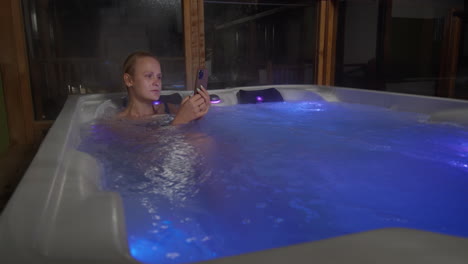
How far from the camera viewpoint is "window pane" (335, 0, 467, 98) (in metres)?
4.35

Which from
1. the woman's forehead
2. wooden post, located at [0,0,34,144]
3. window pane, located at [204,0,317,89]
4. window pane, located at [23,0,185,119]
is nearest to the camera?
the woman's forehead

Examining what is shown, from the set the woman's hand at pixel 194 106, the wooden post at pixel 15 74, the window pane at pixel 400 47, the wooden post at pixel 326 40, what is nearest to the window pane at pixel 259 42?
the wooden post at pixel 326 40

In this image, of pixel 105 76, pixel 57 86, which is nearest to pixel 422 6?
pixel 105 76

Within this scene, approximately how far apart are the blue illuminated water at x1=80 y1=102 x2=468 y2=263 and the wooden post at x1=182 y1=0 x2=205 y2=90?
116 cm

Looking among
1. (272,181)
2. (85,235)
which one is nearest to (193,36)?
(272,181)

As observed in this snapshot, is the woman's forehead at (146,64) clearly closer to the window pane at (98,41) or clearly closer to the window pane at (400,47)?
the window pane at (98,41)

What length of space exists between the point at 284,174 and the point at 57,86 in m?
2.80

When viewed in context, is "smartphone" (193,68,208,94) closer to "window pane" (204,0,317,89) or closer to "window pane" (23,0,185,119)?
"window pane" (23,0,185,119)

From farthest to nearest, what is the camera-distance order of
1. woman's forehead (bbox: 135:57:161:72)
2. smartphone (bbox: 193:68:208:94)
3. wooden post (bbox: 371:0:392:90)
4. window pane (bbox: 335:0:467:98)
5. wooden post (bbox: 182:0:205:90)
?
wooden post (bbox: 371:0:392:90)
window pane (bbox: 335:0:467:98)
wooden post (bbox: 182:0:205:90)
woman's forehead (bbox: 135:57:161:72)
smartphone (bbox: 193:68:208:94)

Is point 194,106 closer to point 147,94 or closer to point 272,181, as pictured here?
point 147,94

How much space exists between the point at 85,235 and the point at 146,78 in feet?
4.48

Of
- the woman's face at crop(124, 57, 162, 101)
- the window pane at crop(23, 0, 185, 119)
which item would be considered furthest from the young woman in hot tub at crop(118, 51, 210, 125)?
the window pane at crop(23, 0, 185, 119)

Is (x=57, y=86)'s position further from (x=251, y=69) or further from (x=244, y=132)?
(x=251, y=69)

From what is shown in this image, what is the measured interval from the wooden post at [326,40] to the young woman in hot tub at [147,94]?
2038 mm
